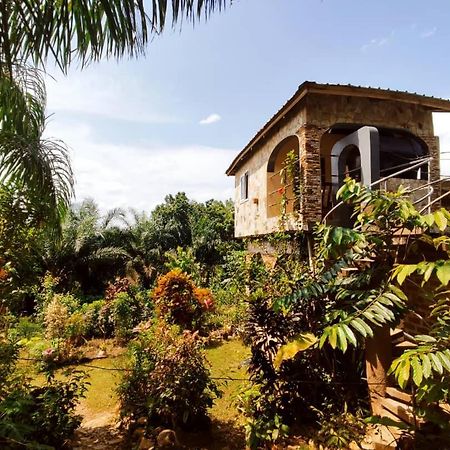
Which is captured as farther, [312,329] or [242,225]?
[242,225]

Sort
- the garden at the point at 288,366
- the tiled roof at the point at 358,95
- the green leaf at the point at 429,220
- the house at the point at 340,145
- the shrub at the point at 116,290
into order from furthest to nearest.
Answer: the shrub at the point at 116,290
the house at the point at 340,145
the tiled roof at the point at 358,95
the garden at the point at 288,366
the green leaf at the point at 429,220

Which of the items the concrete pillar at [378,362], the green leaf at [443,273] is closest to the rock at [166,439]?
the concrete pillar at [378,362]

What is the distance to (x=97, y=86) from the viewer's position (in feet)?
9.69

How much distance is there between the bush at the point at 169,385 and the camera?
479 centimetres

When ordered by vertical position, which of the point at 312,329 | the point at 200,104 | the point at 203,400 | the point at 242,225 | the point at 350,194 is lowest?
the point at 203,400

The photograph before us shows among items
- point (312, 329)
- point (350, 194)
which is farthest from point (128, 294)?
point (350, 194)

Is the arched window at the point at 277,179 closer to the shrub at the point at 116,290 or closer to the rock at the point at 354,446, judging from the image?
the shrub at the point at 116,290

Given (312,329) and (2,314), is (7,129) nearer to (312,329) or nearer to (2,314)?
(2,314)

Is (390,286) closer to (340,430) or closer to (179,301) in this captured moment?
(340,430)

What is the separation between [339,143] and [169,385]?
7.38 meters

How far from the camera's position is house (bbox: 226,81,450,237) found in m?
8.06

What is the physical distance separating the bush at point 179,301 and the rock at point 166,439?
4979 millimetres

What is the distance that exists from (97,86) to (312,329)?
14.6 feet

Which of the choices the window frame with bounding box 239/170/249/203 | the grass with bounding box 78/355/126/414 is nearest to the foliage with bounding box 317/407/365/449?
the grass with bounding box 78/355/126/414
